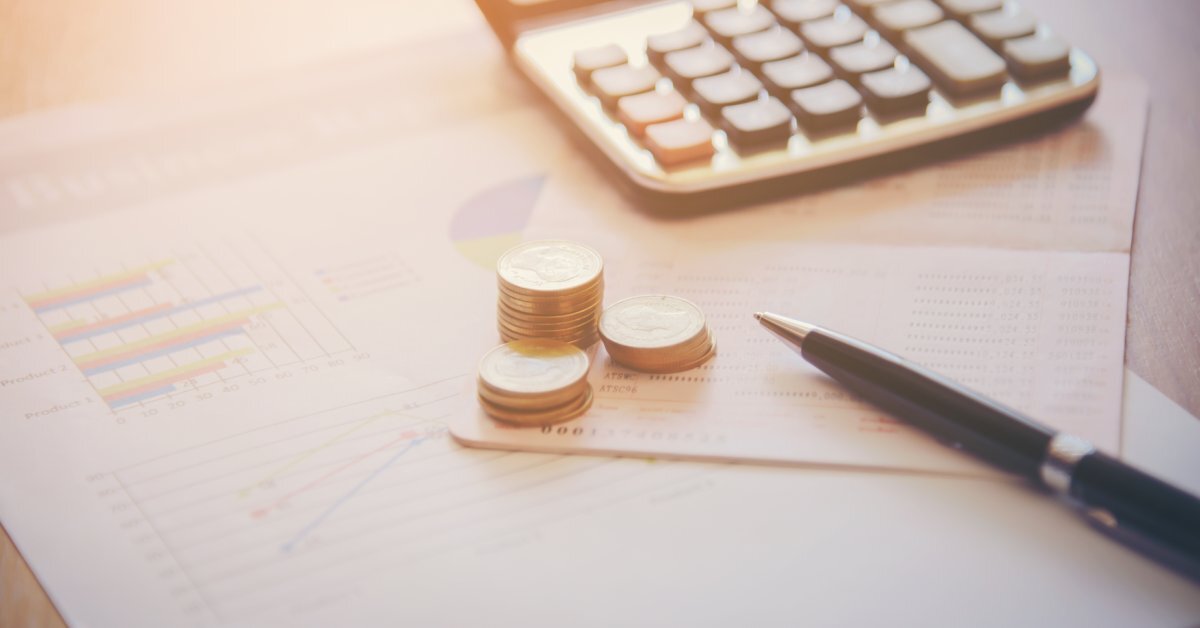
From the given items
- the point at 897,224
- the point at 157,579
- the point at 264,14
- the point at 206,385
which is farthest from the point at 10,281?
the point at 897,224

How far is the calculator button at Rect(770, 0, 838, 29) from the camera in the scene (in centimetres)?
75

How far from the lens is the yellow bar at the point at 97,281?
0.63 metres

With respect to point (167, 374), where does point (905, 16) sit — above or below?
above

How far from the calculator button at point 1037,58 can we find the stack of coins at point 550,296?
0.31m

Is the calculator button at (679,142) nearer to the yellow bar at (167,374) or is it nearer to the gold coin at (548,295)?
the gold coin at (548,295)

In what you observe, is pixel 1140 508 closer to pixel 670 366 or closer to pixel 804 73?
pixel 670 366

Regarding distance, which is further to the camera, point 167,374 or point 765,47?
point 765,47

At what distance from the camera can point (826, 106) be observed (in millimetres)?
678

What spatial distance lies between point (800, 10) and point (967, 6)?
0.35 feet

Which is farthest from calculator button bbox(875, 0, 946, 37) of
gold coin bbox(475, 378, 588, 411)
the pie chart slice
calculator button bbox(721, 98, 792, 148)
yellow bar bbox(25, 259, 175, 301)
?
yellow bar bbox(25, 259, 175, 301)

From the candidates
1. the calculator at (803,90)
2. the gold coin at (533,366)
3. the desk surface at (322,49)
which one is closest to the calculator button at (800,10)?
the calculator at (803,90)

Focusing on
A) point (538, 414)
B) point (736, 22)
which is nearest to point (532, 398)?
point (538, 414)

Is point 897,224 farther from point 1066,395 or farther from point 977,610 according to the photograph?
point 977,610

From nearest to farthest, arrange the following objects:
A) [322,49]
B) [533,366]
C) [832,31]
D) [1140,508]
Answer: [1140,508], [533,366], [832,31], [322,49]
